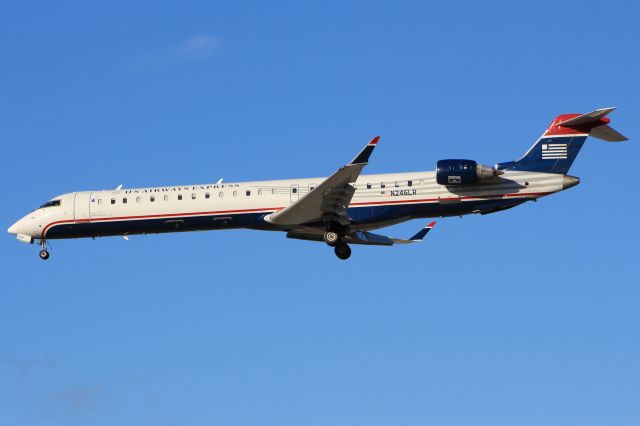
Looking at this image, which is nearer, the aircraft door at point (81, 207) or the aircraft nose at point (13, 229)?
the aircraft door at point (81, 207)

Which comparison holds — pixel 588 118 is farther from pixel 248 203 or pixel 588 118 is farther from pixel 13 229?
pixel 13 229

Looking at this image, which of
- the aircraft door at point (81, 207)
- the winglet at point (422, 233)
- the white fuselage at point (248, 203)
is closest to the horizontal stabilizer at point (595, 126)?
the white fuselage at point (248, 203)

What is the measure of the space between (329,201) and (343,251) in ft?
7.78

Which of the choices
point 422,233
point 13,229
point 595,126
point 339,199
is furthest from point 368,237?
point 13,229

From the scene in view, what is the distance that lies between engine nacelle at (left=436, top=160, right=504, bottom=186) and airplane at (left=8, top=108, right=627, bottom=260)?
3 centimetres

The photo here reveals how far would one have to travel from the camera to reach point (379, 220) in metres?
40.7

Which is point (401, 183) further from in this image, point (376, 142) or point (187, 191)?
point (187, 191)

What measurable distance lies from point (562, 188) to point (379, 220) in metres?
5.80

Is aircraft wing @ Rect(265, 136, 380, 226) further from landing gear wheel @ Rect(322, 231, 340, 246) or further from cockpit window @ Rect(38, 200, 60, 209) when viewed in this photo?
cockpit window @ Rect(38, 200, 60, 209)

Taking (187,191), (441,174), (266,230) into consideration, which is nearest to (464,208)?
(441,174)

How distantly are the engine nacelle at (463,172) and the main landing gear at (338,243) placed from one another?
383 cm

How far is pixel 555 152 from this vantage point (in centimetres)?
4003

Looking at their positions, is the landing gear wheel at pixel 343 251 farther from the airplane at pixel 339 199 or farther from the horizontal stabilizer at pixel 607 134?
the horizontal stabilizer at pixel 607 134

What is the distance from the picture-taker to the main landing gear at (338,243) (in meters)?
40.8
